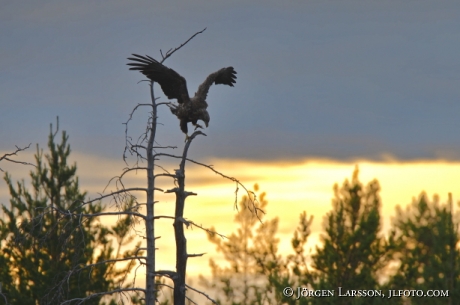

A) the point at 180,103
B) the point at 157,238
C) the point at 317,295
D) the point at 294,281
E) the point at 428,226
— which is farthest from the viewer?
the point at 428,226

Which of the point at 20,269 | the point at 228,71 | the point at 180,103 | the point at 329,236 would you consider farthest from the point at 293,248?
the point at 180,103

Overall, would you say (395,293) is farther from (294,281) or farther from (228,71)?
(228,71)

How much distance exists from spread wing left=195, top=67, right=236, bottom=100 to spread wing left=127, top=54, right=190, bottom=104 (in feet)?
1.79

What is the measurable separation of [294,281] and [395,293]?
154 inches

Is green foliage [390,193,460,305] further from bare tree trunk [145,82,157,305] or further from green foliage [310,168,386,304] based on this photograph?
bare tree trunk [145,82,157,305]

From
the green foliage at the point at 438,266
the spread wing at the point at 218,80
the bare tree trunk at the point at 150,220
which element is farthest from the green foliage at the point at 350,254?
the bare tree trunk at the point at 150,220

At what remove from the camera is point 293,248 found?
35.6m

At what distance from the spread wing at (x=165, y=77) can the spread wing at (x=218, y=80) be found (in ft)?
1.79

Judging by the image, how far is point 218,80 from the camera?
19359 millimetres

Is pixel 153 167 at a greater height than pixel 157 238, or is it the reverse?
pixel 153 167

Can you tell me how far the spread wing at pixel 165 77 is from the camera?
15719mm

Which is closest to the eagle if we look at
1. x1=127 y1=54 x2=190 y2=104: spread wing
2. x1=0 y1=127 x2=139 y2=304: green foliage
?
x1=127 y1=54 x2=190 y2=104: spread wing

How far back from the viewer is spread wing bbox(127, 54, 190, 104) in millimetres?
15719

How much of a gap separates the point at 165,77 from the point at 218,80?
3.40 meters
